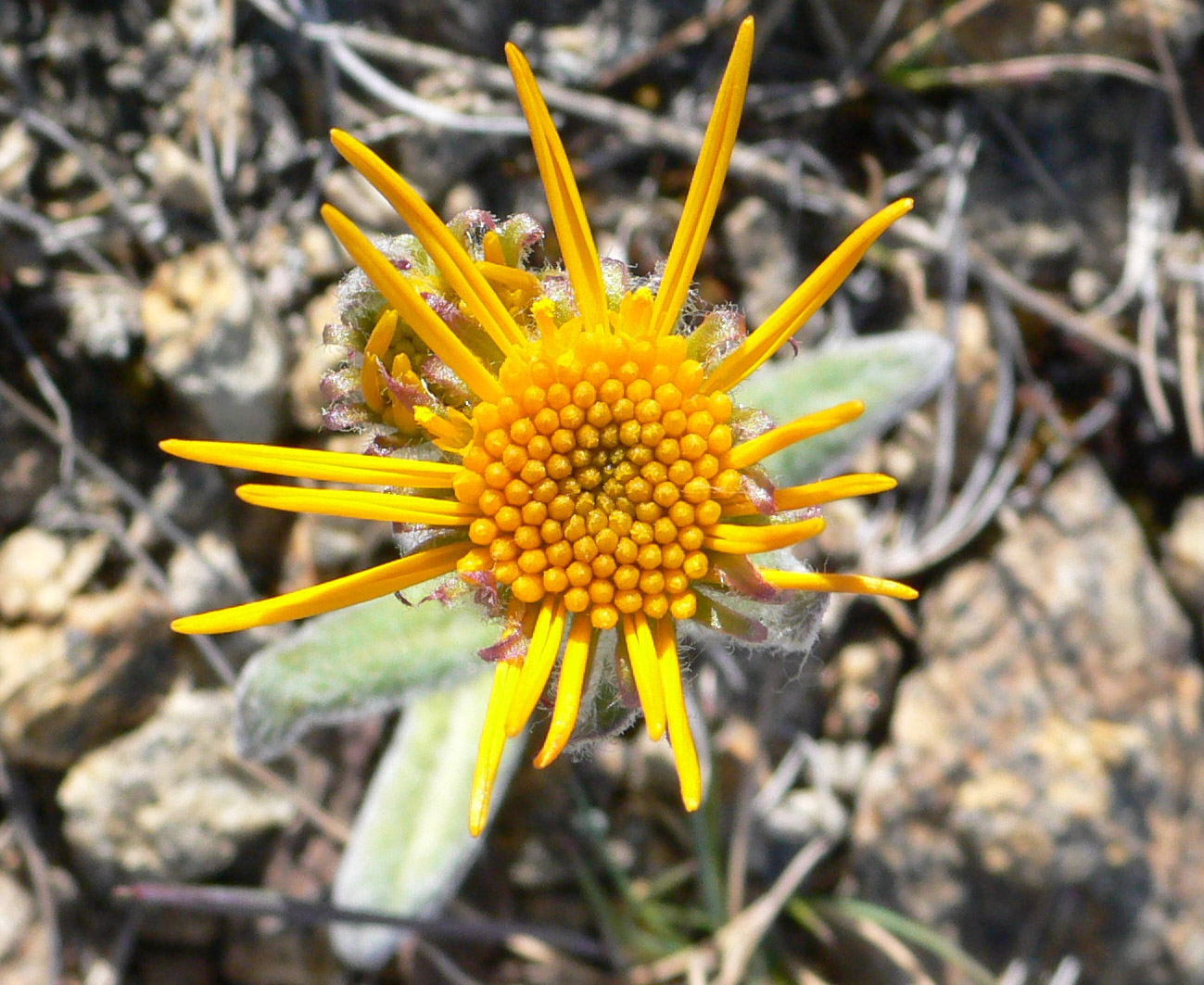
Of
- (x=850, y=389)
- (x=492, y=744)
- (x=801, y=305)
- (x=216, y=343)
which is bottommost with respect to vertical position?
(x=492, y=744)

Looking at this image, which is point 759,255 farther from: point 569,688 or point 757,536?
point 569,688

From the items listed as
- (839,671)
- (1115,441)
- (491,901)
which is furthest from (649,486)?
(1115,441)

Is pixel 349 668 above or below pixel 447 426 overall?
below

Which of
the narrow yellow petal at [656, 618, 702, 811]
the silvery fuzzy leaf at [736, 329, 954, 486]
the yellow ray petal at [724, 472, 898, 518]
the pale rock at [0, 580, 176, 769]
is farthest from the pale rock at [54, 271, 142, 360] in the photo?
the yellow ray petal at [724, 472, 898, 518]

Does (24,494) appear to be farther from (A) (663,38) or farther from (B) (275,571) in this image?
(A) (663,38)

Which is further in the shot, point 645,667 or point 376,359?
point 376,359

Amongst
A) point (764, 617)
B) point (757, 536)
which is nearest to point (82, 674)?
point (764, 617)

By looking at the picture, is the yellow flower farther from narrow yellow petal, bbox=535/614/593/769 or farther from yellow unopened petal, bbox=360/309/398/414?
yellow unopened petal, bbox=360/309/398/414

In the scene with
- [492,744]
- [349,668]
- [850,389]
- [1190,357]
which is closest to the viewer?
[492,744]
